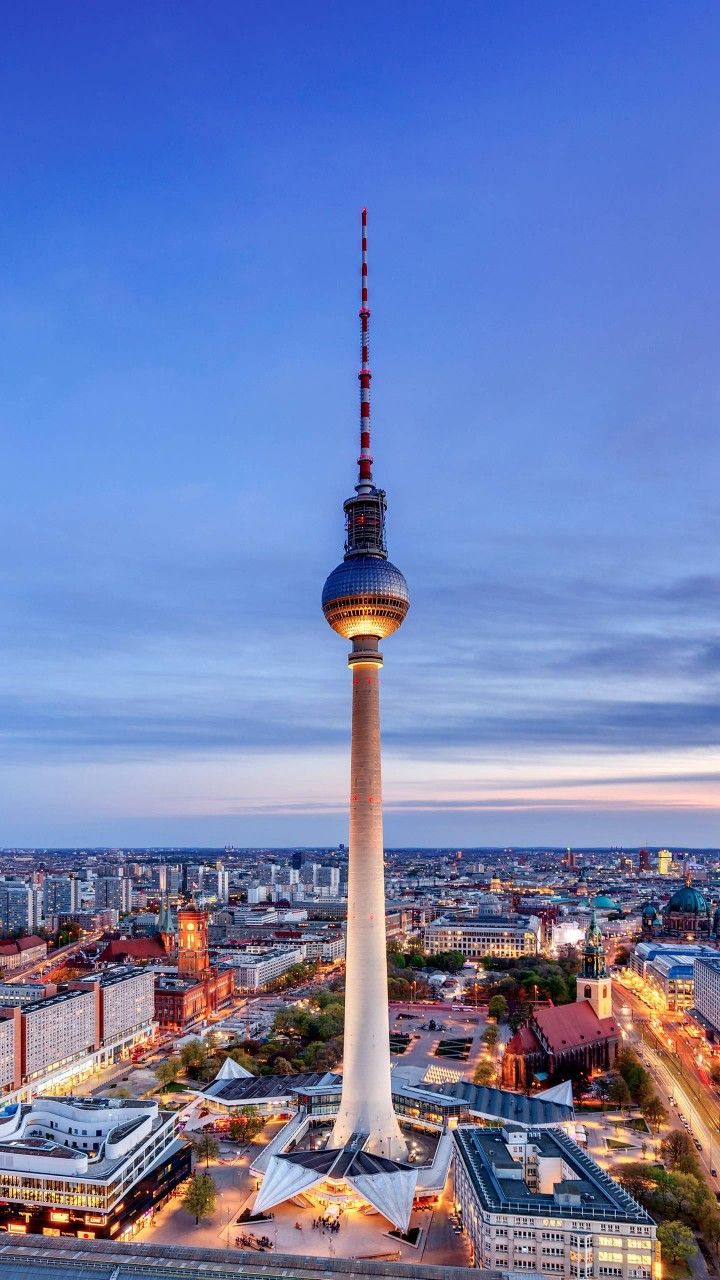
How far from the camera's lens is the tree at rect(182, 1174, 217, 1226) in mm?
48531

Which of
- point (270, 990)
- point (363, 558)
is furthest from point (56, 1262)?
point (270, 990)

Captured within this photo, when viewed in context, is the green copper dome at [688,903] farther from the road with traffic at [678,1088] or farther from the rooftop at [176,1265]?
the rooftop at [176,1265]

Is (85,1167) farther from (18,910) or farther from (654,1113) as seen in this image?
(18,910)

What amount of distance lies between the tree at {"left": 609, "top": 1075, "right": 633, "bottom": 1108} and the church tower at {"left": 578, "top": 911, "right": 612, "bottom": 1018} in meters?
17.9

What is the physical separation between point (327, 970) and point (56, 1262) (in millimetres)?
117221

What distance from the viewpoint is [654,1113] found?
6594 centimetres

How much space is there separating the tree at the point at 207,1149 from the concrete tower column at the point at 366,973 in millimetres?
7695

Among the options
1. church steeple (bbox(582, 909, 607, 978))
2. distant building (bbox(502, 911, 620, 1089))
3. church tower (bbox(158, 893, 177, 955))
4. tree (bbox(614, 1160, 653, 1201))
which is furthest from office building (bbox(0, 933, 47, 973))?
tree (bbox(614, 1160, 653, 1201))

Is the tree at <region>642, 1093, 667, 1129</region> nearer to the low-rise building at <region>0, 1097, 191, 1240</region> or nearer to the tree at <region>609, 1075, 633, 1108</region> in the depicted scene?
the tree at <region>609, 1075, 633, 1108</region>

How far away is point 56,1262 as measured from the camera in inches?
1352

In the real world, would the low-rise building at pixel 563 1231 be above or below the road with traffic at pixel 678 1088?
above

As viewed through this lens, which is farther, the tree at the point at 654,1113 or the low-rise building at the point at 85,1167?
the tree at the point at 654,1113

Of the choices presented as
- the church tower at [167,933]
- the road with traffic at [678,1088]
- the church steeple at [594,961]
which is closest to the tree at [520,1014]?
the church steeple at [594,961]

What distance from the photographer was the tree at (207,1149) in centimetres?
5766
